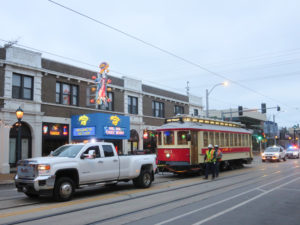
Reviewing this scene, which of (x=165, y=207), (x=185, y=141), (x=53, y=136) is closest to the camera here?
(x=165, y=207)

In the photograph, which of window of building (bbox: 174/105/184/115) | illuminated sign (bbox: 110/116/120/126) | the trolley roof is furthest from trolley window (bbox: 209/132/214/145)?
window of building (bbox: 174/105/184/115)

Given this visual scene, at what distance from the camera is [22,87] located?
22.0 metres

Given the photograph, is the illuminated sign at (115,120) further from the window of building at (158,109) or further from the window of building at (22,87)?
the window of building at (158,109)

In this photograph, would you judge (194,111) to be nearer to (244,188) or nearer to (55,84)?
Result: (55,84)

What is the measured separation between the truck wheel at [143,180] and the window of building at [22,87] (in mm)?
13188

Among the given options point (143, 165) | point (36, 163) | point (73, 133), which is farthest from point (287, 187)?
point (73, 133)

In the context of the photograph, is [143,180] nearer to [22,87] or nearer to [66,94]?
[22,87]

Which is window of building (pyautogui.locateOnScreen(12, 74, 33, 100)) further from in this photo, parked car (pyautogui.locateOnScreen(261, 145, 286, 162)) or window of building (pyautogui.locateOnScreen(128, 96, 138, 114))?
parked car (pyautogui.locateOnScreen(261, 145, 286, 162))

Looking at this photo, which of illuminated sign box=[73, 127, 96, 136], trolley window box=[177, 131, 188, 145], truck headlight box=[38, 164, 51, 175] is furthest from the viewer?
illuminated sign box=[73, 127, 96, 136]

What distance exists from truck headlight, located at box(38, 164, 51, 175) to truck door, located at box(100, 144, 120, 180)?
2119 millimetres

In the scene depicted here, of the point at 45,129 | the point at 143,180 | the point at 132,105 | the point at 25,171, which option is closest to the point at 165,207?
the point at 143,180

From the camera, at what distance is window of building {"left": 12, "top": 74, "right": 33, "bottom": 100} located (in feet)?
71.1

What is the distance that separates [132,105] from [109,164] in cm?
2027

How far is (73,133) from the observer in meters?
24.7
